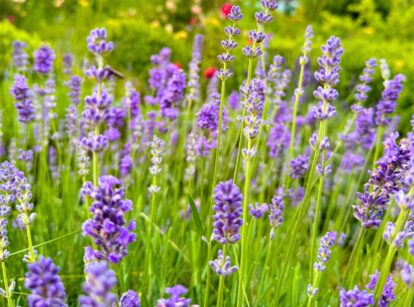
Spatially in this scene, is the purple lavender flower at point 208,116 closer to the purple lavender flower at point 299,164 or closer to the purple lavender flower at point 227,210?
the purple lavender flower at point 299,164

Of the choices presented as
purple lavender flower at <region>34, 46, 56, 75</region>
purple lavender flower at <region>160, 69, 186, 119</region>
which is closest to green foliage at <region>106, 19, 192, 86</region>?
purple lavender flower at <region>34, 46, 56, 75</region>

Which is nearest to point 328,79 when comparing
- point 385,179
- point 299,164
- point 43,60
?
point 385,179

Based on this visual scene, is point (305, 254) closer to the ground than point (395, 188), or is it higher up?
closer to the ground

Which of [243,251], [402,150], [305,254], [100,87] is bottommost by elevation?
[305,254]

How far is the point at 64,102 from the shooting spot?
530 cm

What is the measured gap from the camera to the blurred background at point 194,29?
23.7ft

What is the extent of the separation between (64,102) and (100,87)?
13.8 ft

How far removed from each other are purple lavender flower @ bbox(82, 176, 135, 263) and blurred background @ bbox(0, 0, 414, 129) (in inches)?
168

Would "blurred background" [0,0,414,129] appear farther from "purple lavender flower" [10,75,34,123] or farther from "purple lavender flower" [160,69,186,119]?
"purple lavender flower" [10,75,34,123]

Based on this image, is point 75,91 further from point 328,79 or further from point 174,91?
point 328,79

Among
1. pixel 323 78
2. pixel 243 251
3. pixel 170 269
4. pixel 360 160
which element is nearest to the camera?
pixel 323 78

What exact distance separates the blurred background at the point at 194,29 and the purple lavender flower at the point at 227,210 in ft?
13.7

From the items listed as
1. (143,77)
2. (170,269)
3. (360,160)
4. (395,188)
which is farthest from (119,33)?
(395,188)

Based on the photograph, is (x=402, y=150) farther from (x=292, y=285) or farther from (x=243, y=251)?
(x=292, y=285)
